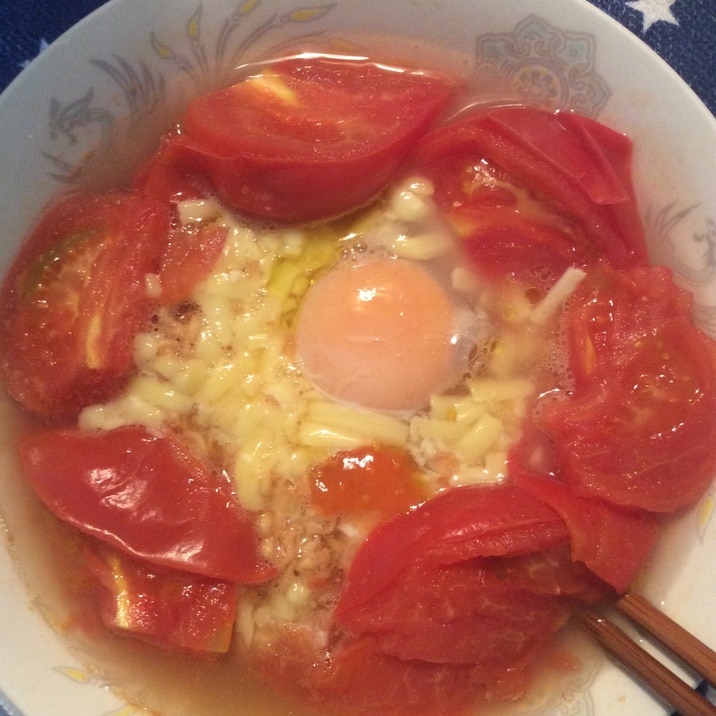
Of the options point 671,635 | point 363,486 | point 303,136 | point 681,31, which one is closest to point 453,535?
point 363,486

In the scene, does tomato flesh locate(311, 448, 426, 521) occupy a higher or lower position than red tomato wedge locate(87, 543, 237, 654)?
higher

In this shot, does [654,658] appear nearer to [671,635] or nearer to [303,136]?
[671,635]

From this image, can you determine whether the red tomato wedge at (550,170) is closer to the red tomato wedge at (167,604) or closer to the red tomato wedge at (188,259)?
the red tomato wedge at (188,259)

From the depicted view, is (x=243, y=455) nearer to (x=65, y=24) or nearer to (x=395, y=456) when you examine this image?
(x=395, y=456)

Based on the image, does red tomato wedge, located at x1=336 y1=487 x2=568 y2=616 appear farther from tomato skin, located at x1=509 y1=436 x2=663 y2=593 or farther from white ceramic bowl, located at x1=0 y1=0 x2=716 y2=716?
white ceramic bowl, located at x1=0 y1=0 x2=716 y2=716

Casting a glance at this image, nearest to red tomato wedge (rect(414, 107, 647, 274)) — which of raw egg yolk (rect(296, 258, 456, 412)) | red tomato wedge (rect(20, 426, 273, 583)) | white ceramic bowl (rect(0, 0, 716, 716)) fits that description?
white ceramic bowl (rect(0, 0, 716, 716))

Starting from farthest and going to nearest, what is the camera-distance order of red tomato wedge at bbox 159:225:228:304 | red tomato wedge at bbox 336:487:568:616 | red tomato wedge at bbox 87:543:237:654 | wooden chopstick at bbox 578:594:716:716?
red tomato wedge at bbox 159:225:228:304 < red tomato wedge at bbox 87:543:237:654 < red tomato wedge at bbox 336:487:568:616 < wooden chopstick at bbox 578:594:716:716

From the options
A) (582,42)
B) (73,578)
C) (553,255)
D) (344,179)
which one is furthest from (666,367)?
(73,578)
